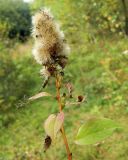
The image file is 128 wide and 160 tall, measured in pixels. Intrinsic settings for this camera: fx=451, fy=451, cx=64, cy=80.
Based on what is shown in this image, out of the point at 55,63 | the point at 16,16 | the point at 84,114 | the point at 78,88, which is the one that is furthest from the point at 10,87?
the point at 16,16

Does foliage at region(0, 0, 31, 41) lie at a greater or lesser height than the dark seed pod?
greater

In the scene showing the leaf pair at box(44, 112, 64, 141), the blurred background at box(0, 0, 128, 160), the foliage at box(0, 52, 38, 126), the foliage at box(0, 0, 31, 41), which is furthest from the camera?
the foliage at box(0, 0, 31, 41)

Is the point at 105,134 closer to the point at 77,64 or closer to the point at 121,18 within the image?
the point at 77,64

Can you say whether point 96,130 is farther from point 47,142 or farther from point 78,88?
point 78,88

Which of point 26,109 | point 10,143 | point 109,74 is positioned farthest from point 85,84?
point 10,143

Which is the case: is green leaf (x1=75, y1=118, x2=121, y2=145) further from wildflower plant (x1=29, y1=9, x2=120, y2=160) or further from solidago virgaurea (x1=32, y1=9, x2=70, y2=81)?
solidago virgaurea (x1=32, y1=9, x2=70, y2=81)

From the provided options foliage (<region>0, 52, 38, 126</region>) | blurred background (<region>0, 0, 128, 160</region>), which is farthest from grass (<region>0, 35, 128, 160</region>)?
foliage (<region>0, 52, 38, 126</region>)
